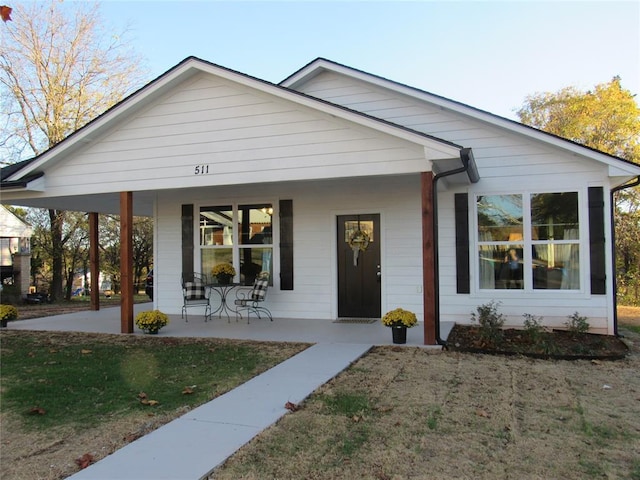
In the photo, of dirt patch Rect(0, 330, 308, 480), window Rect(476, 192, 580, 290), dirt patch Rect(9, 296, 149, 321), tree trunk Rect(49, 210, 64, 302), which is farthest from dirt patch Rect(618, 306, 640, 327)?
tree trunk Rect(49, 210, 64, 302)

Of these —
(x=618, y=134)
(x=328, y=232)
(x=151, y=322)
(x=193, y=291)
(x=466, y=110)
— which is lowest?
(x=151, y=322)

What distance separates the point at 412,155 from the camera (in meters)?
6.71

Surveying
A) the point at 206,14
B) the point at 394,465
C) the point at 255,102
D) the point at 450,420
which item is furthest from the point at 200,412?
the point at 206,14

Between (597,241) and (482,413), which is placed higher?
(597,241)

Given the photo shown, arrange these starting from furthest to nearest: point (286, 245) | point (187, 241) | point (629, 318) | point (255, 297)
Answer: point (629, 318) → point (187, 241) → point (286, 245) → point (255, 297)

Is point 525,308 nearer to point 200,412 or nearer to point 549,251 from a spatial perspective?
point 549,251

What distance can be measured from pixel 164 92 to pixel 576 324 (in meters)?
7.79

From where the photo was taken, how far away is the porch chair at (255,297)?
9125 millimetres

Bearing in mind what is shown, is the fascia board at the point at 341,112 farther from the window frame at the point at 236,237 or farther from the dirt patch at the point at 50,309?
the dirt patch at the point at 50,309

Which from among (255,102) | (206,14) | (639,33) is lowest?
(255,102)

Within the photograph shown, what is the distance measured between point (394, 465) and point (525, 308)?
619cm

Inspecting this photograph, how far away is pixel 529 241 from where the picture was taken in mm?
8430

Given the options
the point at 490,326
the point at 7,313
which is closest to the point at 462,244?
the point at 490,326

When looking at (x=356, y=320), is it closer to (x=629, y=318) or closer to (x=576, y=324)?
(x=576, y=324)
